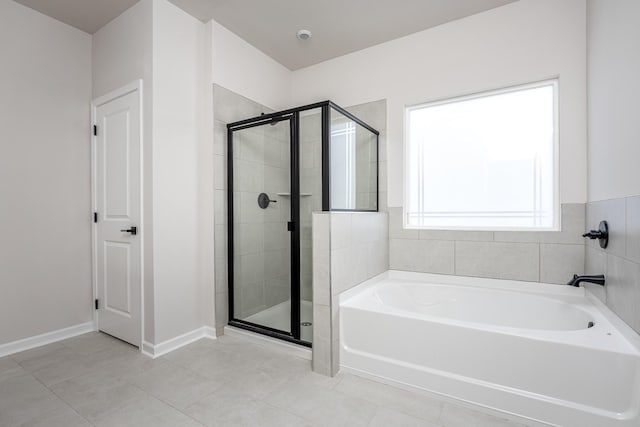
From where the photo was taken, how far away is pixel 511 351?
151 cm

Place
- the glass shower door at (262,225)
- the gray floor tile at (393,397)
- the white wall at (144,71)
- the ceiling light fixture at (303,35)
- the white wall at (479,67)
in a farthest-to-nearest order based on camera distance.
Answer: the ceiling light fixture at (303,35) < the glass shower door at (262,225) < the white wall at (144,71) < the white wall at (479,67) < the gray floor tile at (393,397)

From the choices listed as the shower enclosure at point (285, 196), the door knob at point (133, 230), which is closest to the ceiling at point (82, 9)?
the shower enclosure at point (285, 196)

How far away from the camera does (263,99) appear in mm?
3059

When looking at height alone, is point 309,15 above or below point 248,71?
above

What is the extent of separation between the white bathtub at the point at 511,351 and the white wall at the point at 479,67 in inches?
32.7

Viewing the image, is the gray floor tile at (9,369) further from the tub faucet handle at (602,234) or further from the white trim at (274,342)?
the tub faucet handle at (602,234)

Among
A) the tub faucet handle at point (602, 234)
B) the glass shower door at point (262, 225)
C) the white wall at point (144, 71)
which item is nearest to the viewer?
the tub faucet handle at point (602, 234)

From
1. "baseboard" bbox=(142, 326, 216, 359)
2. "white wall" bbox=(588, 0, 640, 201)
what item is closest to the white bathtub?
"white wall" bbox=(588, 0, 640, 201)

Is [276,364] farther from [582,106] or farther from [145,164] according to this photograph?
[582,106]

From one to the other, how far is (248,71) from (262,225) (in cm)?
153

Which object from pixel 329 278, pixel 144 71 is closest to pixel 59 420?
pixel 329 278

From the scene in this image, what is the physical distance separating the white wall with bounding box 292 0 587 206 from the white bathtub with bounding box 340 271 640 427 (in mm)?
831

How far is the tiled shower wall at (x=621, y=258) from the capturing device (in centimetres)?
134

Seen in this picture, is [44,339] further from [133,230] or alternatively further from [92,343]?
[133,230]
